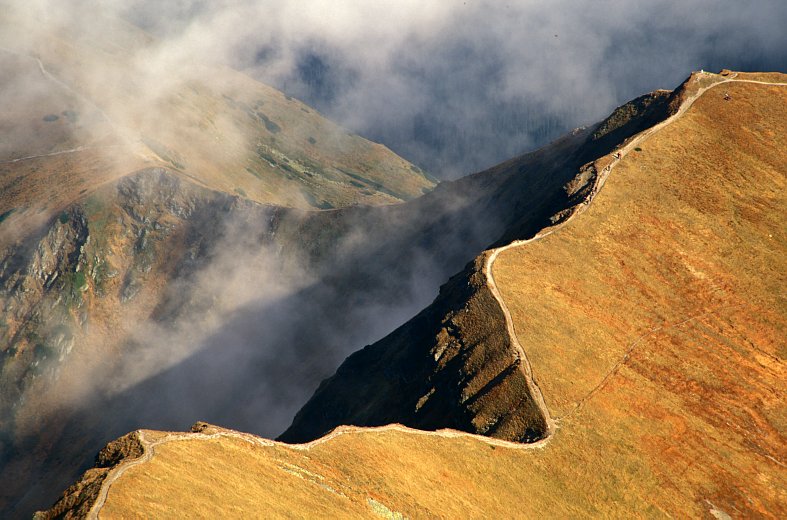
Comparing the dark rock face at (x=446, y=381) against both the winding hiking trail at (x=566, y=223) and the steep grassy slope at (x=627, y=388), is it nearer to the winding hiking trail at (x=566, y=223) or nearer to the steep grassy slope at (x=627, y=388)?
the winding hiking trail at (x=566, y=223)

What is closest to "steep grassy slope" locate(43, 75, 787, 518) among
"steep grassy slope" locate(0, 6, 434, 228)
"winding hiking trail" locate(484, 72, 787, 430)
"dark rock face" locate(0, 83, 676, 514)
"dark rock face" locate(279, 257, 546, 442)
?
"winding hiking trail" locate(484, 72, 787, 430)

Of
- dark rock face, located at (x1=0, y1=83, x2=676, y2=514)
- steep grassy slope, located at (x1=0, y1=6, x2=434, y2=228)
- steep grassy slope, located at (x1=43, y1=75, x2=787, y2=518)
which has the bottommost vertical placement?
steep grassy slope, located at (x1=43, y1=75, x2=787, y2=518)

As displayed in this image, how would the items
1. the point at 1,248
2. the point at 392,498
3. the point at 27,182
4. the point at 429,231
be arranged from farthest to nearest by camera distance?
the point at 27,182 < the point at 1,248 < the point at 429,231 < the point at 392,498

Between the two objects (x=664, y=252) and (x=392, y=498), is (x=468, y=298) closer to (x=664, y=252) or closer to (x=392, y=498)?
(x=664, y=252)

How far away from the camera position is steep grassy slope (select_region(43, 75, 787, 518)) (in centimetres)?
3978

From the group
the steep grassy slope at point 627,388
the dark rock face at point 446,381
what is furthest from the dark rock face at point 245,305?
the steep grassy slope at point 627,388

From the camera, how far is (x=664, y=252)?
6575cm

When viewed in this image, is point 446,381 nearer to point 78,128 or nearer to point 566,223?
point 566,223

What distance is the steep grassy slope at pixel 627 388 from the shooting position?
39.8m

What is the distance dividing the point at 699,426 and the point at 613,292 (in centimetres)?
1332

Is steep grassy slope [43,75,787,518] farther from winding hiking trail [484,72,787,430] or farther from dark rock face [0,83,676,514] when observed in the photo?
dark rock face [0,83,676,514]

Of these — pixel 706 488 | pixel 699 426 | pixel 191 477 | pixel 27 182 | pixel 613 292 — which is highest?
pixel 27 182

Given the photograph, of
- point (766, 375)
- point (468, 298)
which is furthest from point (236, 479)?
point (766, 375)

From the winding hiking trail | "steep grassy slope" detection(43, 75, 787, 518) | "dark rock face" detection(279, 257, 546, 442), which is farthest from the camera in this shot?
"dark rock face" detection(279, 257, 546, 442)
